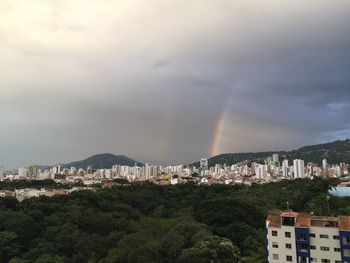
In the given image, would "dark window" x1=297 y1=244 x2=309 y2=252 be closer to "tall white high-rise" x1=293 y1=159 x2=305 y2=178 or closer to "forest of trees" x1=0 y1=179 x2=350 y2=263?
"forest of trees" x1=0 y1=179 x2=350 y2=263

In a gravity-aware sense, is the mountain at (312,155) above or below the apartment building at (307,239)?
above

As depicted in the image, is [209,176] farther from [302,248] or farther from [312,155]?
[302,248]

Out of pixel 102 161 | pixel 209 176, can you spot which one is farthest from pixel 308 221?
pixel 102 161

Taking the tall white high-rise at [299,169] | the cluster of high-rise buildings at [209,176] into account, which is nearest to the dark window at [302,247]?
the cluster of high-rise buildings at [209,176]

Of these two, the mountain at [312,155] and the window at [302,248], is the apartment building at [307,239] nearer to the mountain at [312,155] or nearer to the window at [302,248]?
the window at [302,248]

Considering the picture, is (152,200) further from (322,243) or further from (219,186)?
(322,243)

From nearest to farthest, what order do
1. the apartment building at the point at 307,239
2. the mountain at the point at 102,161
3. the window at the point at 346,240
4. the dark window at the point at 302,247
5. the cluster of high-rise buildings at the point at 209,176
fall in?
the window at the point at 346,240 < the apartment building at the point at 307,239 < the dark window at the point at 302,247 < the cluster of high-rise buildings at the point at 209,176 < the mountain at the point at 102,161
